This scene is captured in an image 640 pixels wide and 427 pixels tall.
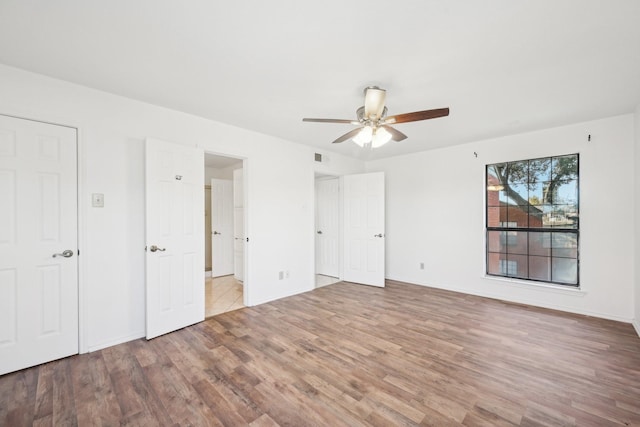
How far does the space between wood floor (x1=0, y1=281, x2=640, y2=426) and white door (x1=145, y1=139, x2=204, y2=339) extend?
0.78 ft

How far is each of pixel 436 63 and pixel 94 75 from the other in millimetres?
2900

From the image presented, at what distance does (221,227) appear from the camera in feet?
18.2

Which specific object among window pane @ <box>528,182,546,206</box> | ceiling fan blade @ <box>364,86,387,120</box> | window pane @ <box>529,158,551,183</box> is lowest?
window pane @ <box>528,182,546,206</box>

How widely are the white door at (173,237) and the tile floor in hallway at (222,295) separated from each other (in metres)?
0.47

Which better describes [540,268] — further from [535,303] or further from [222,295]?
[222,295]

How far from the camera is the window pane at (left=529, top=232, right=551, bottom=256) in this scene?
377cm

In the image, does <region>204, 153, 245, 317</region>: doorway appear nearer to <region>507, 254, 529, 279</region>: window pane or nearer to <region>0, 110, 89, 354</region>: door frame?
<region>0, 110, 89, 354</region>: door frame

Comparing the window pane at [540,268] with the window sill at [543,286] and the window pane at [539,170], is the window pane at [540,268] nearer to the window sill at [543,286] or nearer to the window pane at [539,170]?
the window sill at [543,286]

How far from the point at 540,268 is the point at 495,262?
0.56 m

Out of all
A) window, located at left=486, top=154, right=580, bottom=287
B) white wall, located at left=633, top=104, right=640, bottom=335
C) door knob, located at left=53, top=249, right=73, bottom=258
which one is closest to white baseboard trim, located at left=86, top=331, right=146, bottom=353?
door knob, located at left=53, top=249, right=73, bottom=258

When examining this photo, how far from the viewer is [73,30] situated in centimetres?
173

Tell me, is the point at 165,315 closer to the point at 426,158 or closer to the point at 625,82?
the point at 426,158

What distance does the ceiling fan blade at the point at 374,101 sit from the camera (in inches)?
87.2

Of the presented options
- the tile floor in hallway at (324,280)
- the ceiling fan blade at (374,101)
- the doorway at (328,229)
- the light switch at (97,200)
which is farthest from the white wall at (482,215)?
the light switch at (97,200)
